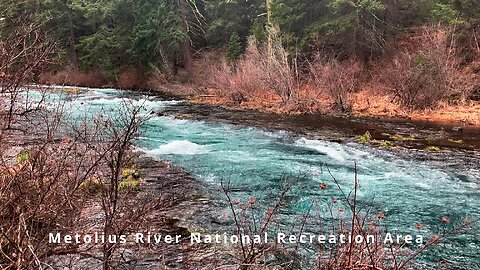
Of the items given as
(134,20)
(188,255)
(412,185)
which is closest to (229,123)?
(412,185)

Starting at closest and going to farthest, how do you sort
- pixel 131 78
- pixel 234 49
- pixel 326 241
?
pixel 326 241 → pixel 234 49 → pixel 131 78

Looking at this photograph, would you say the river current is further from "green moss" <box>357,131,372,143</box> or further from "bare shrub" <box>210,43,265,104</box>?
"bare shrub" <box>210,43,265,104</box>

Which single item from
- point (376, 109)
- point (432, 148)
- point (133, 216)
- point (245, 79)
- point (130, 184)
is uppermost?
point (245, 79)

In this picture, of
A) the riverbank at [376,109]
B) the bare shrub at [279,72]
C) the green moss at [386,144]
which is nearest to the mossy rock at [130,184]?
the green moss at [386,144]

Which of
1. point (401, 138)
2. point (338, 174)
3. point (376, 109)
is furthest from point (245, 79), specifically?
point (338, 174)

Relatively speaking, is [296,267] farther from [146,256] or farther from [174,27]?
[174,27]

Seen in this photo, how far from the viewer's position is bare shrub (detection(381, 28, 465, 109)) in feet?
59.6

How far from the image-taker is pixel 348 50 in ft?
86.9

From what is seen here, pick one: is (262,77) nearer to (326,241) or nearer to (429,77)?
(429,77)

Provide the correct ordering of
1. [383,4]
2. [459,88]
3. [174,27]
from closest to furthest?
[459,88]
[383,4]
[174,27]

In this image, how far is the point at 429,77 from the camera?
18.2 meters

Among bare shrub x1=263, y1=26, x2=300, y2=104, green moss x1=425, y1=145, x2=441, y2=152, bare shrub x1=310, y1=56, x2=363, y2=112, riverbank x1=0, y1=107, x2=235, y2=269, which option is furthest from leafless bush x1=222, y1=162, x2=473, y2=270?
bare shrub x1=263, y1=26, x2=300, y2=104

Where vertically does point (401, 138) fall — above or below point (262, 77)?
below

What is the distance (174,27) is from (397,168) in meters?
28.0
